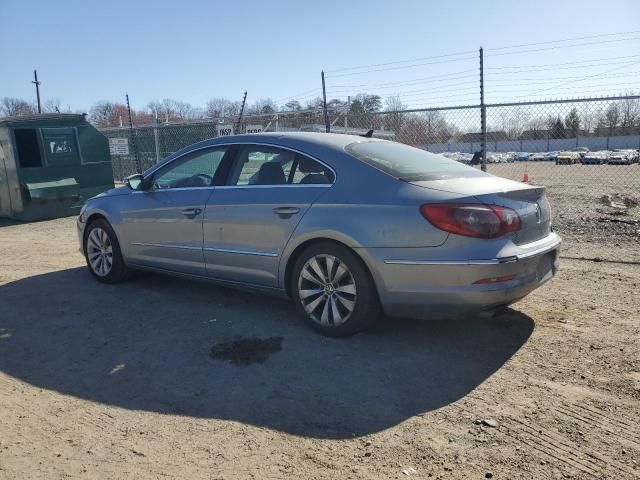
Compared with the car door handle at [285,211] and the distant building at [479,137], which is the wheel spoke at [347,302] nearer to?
the car door handle at [285,211]

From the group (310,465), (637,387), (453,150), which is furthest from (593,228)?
(310,465)

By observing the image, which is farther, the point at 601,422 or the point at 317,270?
the point at 317,270

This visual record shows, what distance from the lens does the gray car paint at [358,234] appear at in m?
3.73

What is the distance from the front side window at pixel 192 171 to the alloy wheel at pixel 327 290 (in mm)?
1439

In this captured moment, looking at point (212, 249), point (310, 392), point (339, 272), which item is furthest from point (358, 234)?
point (212, 249)

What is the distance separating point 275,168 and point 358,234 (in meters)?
1.09

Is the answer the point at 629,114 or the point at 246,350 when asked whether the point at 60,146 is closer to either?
the point at 246,350

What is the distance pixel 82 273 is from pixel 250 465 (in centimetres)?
472

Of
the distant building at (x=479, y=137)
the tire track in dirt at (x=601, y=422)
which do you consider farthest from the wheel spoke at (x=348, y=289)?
the distant building at (x=479, y=137)

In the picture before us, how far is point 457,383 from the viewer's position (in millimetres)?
3512

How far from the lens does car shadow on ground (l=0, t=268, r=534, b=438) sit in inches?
128

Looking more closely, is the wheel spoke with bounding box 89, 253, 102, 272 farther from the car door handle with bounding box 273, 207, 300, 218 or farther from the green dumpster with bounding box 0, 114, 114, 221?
the green dumpster with bounding box 0, 114, 114, 221

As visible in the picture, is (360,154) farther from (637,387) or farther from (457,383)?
(637,387)

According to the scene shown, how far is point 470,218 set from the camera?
368 cm
